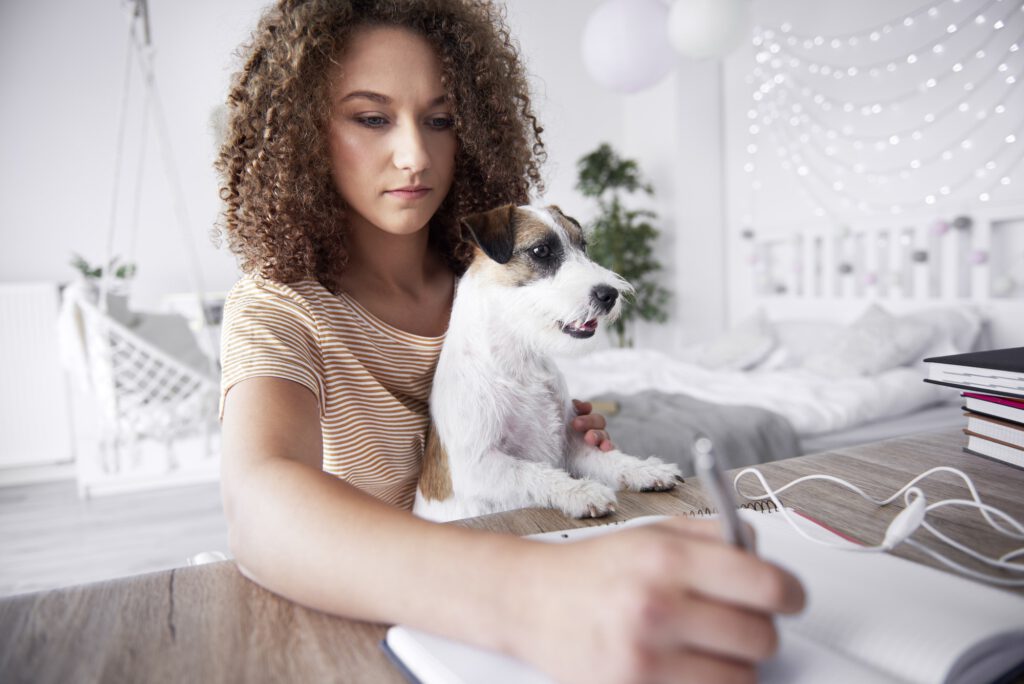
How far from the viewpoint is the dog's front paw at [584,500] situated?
721mm

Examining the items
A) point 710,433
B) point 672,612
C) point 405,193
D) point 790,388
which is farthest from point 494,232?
point 790,388

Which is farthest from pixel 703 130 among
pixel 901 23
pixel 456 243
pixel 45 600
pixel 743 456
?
pixel 45 600

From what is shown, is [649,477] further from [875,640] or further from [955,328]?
[955,328]

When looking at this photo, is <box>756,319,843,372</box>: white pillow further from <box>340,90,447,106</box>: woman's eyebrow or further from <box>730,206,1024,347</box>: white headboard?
<box>340,90,447,106</box>: woman's eyebrow

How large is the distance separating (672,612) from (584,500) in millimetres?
400

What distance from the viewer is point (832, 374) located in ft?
9.10

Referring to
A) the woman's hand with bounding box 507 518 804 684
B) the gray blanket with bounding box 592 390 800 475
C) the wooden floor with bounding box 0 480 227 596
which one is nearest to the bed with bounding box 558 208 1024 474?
the gray blanket with bounding box 592 390 800 475

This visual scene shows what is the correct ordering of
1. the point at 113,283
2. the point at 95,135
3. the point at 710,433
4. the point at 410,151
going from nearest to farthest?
1. the point at 410,151
2. the point at 710,433
3. the point at 113,283
4. the point at 95,135

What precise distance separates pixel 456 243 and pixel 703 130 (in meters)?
4.10

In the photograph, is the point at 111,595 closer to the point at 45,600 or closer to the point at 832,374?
the point at 45,600

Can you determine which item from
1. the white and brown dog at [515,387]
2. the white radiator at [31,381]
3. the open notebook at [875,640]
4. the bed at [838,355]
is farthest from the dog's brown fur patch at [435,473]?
the white radiator at [31,381]

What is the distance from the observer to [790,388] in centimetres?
266

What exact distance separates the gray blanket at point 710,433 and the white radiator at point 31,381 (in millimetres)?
4099

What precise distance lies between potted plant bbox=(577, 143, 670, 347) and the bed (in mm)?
1066
